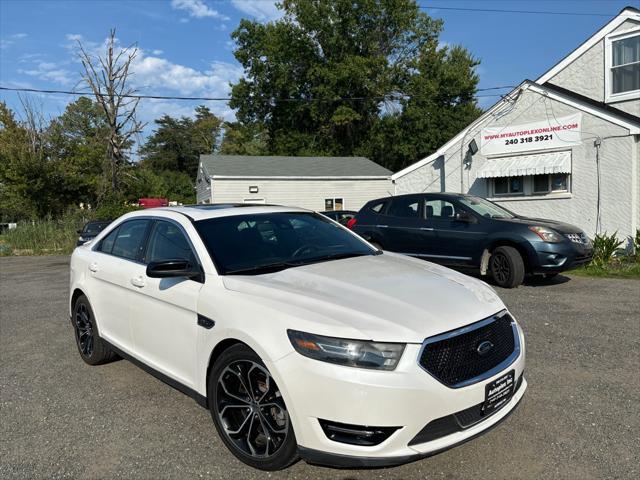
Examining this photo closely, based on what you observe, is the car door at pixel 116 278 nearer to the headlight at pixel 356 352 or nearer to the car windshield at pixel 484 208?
the headlight at pixel 356 352

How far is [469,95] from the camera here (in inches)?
1690

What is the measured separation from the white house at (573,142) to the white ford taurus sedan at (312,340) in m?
10.7

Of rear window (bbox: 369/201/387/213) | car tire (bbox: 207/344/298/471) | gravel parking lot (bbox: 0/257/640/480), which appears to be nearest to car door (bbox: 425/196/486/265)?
rear window (bbox: 369/201/387/213)

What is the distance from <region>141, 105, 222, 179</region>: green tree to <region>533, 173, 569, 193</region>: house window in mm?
61103

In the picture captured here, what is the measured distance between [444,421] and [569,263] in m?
6.47

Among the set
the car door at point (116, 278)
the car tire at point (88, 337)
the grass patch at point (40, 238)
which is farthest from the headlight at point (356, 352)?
the grass patch at point (40, 238)

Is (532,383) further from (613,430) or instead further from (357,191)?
(357,191)

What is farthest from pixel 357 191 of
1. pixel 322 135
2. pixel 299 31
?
pixel 299 31

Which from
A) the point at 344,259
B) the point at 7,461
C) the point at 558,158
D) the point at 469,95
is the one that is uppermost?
the point at 469,95

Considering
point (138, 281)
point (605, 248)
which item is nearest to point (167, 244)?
point (138, 281)

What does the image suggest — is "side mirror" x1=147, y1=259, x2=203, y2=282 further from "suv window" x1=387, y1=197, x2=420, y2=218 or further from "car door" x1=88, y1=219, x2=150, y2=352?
"suv window" x1=387, y1=197, x2=420, y2=218

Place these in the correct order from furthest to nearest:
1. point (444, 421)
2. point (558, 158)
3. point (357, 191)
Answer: point (357, 191) < point (558, 158) < point (444, 421)

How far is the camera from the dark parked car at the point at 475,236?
8086 millimetres

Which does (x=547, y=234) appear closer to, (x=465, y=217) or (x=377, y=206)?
(x=465, y=217)
